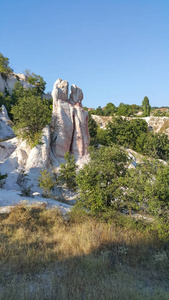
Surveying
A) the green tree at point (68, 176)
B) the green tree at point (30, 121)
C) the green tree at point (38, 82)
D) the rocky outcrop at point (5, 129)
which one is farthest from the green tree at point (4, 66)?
the green tree at point (68, 176)

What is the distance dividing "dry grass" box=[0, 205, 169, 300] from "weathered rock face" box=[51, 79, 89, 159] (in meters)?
9.79

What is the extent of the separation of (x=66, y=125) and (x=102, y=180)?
956 cm

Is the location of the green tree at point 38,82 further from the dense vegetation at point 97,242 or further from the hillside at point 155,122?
the dense vegetation at point 97,242

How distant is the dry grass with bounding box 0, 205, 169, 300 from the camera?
9.49ft

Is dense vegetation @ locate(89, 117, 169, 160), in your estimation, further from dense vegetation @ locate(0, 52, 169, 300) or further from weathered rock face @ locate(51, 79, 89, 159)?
dense vegetation @ locate(0, 52, 169, 300)

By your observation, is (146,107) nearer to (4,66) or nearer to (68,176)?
(4,66)

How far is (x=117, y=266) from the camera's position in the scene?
12.3 feet

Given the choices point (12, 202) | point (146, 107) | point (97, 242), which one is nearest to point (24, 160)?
point (12, 202)

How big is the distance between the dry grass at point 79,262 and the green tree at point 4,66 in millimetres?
32392

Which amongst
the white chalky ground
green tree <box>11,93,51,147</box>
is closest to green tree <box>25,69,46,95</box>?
green tree <box>11,93,51,147</box>

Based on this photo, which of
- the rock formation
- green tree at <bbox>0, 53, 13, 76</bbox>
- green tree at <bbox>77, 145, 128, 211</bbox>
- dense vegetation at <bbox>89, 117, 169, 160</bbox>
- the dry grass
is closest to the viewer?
the dry grass

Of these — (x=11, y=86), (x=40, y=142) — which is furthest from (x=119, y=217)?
(x=11, y=86)

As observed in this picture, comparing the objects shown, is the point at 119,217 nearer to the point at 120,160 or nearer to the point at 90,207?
the point at 90,207

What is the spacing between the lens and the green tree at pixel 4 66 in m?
32.2
